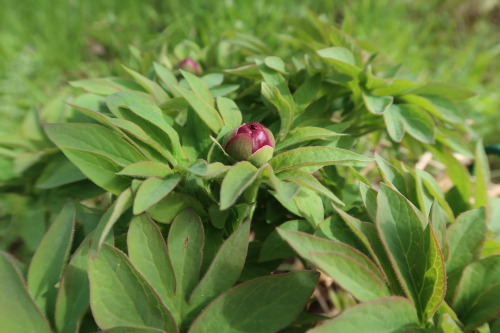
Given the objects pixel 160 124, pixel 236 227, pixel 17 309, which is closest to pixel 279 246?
pixel 236 227

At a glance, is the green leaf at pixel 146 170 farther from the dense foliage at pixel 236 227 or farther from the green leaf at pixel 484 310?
the green leaf at pixel 484 310

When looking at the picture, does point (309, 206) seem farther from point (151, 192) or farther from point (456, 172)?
point (456, 172)

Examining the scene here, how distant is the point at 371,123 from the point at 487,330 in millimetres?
539

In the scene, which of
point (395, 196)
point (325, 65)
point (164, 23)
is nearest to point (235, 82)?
point (325, 65)

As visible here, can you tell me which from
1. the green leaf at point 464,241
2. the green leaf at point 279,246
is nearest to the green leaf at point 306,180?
the green leaf at point 279,246

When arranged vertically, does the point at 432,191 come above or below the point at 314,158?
below

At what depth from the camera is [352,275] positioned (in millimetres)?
553

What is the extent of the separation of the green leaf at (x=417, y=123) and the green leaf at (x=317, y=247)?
16.0 inches

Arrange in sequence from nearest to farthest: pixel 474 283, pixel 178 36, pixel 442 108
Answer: pixel 474 283 < pixel 442 108 < pixel 178 36

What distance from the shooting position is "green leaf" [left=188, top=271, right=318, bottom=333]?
557 mm

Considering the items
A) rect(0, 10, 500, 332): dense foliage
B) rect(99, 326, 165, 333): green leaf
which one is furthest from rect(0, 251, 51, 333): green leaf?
rect(99, 326, 165, 333): green leaf

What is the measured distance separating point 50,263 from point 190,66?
0.59 meters

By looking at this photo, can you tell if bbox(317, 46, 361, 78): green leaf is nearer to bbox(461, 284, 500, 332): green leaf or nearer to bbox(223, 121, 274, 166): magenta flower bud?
bbox(223, 121, 274, 166): magenta flower bud

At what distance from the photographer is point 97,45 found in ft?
8.45
